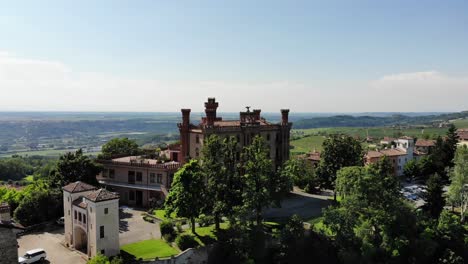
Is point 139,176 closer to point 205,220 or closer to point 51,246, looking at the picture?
point 205,220

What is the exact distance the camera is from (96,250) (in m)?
39.3

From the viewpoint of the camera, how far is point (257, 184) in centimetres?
4572

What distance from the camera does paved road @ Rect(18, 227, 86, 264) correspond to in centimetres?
4016

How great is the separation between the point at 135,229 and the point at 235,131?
22.7m

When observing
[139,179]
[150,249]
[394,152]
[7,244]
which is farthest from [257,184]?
[394,152]

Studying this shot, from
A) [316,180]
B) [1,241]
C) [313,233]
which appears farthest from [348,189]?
[1,241]

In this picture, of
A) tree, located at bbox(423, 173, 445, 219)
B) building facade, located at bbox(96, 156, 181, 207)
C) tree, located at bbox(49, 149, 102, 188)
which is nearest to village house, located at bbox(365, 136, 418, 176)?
tree, located at bbox(423, 173, 445, 219)

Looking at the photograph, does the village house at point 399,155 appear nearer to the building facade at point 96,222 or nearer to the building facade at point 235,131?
the building facade at point 235,131

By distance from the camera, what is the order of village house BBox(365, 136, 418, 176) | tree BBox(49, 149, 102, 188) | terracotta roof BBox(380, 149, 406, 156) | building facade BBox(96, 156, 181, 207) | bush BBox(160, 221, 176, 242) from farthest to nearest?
terracotta roof BBox(380, 149, 406, 156) < village house BBox(365, 136, 418, 176) < building facade BBox(96, 156, 181, 207) < tree BBox(49, 149, 102, 188) < bush BBox(160, 221, 176, 242)

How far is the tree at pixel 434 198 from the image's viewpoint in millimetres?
56062

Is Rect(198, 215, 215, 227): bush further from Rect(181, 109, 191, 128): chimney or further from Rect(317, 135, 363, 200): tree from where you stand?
Rect(317, 135, 363, 200): tree

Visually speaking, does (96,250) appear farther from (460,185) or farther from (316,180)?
(460,185)

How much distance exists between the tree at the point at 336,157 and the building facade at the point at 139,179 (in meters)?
23.6

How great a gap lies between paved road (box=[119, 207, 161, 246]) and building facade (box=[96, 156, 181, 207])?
162 inches
